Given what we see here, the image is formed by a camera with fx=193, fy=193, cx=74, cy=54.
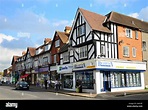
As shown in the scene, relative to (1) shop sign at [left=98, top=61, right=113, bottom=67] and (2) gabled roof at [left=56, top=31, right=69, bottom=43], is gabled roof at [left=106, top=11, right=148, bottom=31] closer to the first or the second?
(1) shop sign at [left=98, top=61, right=113, bottom=67]

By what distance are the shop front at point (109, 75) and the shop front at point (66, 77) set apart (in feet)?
3.37

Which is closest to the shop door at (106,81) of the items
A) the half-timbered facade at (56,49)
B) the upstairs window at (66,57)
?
the upstairs window at (66,57)

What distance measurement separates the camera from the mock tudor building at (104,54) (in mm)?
17141

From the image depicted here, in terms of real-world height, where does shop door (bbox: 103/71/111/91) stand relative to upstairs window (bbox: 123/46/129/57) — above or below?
below

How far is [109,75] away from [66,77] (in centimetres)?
593

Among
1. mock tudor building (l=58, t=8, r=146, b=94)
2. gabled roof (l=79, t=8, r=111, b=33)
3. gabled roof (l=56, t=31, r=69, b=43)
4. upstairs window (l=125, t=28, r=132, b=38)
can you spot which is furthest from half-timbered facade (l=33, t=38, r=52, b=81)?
upstairs window (l=125, t=28, r=132, b=38)

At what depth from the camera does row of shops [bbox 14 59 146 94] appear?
16.7 metres

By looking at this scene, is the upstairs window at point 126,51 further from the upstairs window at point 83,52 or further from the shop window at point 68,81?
the shop window at point 68,81

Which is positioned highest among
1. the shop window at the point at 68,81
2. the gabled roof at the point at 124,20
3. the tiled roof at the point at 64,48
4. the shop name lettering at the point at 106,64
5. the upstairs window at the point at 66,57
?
the gabled roof at the point at 124,20

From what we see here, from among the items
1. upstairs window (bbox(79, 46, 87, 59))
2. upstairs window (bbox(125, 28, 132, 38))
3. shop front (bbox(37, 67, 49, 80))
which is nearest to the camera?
upstairs window (bbox(79, 46, 87, 59))

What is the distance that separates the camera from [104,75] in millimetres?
17219

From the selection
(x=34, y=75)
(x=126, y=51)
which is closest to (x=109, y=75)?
(x=126, y=51)

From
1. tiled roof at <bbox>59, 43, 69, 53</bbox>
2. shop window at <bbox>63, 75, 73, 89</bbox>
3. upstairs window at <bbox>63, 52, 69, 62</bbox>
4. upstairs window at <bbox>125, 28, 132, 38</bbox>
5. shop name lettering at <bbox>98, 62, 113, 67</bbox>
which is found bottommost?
shop window at <bbox>63, 75, 73, 89</bbox>
